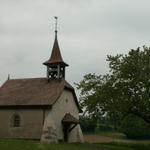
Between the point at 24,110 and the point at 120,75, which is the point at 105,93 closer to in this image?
the point at 120,75

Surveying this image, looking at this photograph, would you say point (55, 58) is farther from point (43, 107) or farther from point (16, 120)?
point (16, 120)

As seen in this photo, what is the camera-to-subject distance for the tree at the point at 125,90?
38.3 m

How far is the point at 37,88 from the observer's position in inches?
1854

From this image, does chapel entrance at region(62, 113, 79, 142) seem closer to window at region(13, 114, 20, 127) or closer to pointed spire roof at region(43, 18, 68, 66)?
window at region(13, 114, 20, 127)

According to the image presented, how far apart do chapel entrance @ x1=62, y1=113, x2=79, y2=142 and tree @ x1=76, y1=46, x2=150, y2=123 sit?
18.7ft

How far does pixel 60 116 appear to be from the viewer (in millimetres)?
45562

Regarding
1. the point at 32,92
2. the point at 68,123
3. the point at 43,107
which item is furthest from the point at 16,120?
the point at 68,123

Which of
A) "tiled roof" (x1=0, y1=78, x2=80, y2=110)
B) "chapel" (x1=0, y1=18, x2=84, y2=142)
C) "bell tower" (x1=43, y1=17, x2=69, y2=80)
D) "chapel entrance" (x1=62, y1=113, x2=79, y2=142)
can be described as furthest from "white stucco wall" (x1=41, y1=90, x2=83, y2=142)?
"bell tower" (x1=43, y1=17, x2=69, y2=80)

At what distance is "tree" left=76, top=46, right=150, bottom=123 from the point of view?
3828cm

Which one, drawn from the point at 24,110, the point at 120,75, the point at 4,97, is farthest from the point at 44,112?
the point at 120,75

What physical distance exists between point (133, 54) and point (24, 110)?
45.9ft

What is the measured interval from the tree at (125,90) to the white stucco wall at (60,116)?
198 inches

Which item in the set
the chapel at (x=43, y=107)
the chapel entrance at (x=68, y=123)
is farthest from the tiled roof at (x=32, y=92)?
the chapel entrance at (x=68, y=123)

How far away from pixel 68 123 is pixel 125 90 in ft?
33.9
